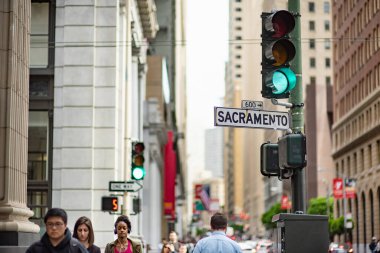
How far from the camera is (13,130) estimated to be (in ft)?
55.4

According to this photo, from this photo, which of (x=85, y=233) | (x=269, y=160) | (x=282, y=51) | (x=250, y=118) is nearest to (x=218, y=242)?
(x=85, y=233)

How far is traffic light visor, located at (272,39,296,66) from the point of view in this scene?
40.0ft

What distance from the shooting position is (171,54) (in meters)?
111

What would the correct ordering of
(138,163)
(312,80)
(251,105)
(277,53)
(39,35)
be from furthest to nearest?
(312,80)
(39,35)
(138,163)
(251,105)
(277,53)

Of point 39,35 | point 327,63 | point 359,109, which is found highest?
point 327,63

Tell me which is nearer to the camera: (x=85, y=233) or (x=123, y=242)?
(x=85, y=233)

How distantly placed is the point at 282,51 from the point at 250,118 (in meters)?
1.35

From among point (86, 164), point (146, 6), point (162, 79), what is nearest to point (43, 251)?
point (86, 164)

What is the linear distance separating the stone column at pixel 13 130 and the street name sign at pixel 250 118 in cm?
494

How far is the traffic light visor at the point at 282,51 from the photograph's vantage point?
12195 millimetres

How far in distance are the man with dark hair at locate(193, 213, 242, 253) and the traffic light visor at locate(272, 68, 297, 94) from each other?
6.79 feet

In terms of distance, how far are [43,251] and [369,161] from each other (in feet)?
275

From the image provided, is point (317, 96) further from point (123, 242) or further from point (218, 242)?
point (218, 242)

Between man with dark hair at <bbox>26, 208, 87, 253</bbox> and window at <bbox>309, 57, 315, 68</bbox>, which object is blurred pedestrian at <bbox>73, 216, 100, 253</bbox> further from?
window at <bbox>309, 57, 315, 68</bbox>
